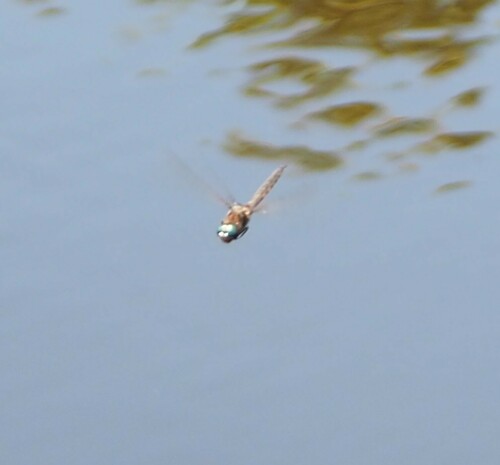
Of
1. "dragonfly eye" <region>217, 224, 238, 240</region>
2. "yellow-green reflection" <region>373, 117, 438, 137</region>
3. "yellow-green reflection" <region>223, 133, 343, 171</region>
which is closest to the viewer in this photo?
"dragonfly eye" <region>217, 224, 238, 240</region>

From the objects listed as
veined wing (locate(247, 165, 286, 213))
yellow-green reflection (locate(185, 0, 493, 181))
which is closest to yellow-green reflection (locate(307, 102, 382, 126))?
yellow-green reflection (locate(185, 0, 493, 181))

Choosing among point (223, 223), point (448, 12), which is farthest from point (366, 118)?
point (223, 223)

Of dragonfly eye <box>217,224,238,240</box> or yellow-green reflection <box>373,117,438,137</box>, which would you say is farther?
yellow-green reflection <box>373,117,438,137</box>

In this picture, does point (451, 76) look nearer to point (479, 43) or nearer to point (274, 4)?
point (479, 43)

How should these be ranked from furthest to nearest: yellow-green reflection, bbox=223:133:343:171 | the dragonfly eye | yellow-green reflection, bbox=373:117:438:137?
1. yellow-green reflection, bbox=373:117:438:137
2. yellow-green reflection, bbox=223:133:343:171
3. the dragonfly eye

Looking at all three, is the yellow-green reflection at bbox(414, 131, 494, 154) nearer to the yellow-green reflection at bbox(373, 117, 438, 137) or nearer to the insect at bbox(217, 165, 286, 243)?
the yellow-green reflection at bbox(373, 117, 438, 137)

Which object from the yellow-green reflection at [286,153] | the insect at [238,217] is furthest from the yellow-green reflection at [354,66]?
the insect at [238,217]

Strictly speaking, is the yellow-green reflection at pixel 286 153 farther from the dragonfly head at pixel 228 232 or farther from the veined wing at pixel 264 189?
the dragonfly head at pixel 228 232

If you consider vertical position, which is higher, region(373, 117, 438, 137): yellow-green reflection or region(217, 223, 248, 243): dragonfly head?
region(217, 223, 248, 243): dragonfly head
